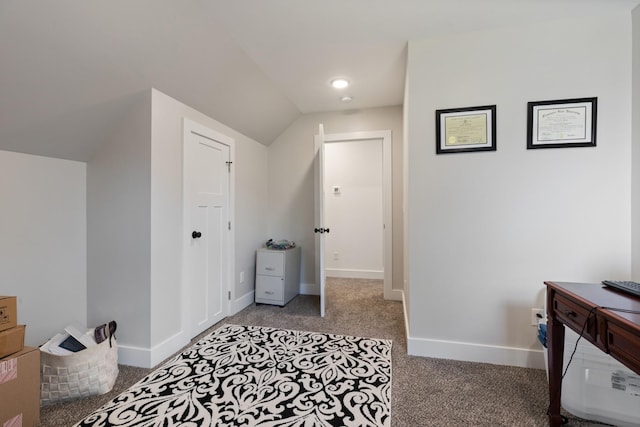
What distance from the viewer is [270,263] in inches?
129

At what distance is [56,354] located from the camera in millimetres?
1620

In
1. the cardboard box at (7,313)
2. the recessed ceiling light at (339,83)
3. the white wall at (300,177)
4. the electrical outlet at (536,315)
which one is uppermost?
the recessed ceiling light at (339,83)

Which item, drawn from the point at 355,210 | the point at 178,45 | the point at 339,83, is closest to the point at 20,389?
the point at 178,45

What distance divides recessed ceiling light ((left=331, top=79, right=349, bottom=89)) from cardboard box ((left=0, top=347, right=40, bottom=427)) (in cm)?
286

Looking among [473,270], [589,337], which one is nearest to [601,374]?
[589,337]

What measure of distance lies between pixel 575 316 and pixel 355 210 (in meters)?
3.69

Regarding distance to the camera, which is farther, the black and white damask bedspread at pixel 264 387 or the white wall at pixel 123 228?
the white wall at pixel 123 228

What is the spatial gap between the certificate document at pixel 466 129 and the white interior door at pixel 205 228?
6.55 ft

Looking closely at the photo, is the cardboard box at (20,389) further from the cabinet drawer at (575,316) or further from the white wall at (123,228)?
the cabinet drawer at (575,316)

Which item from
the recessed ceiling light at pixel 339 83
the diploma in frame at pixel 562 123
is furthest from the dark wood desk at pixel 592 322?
the recessed ceiling light at pixel 339 83

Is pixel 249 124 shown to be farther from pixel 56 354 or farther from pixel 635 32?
pixel 635 32

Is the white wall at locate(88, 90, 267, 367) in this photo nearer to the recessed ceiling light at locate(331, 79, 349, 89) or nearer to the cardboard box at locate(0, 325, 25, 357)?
the cardboard box at locate(0, 325, 25, 357)

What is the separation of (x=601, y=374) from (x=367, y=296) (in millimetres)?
2417

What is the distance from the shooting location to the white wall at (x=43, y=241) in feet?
5.78
